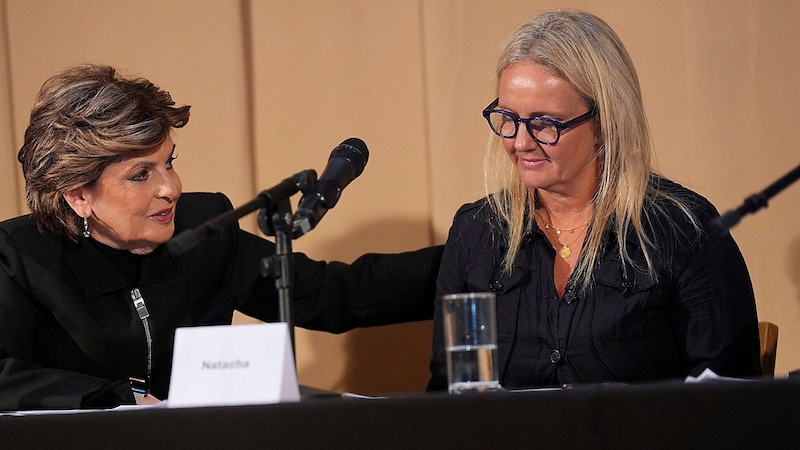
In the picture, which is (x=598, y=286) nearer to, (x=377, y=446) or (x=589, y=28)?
(x=589, y=28)

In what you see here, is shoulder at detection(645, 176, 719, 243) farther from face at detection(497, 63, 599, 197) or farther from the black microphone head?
the black microphone head

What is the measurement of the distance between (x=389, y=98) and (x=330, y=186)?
995mm

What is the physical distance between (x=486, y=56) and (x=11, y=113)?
130cm

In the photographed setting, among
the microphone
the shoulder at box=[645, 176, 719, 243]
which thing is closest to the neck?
the shoulder at box=[645, 176, 719, 243]

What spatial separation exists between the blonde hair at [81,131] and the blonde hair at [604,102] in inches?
30.5

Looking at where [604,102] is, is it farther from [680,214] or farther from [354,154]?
[354,154]

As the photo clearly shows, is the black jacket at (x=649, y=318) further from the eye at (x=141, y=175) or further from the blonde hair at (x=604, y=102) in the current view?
the eye at (x=141, y=175)

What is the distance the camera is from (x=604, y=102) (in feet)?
6.60

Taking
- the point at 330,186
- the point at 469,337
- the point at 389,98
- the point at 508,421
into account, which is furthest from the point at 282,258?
the point at 389,98

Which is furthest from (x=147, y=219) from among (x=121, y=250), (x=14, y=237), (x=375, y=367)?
(x=375, y=367)

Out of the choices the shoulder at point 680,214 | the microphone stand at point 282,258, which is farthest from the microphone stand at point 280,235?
the shoulder at point 680,214

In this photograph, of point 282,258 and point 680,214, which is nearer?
point 282,258

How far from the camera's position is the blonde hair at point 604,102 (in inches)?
79.2

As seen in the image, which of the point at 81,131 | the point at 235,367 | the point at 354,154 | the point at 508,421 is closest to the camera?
the point at 508,421
